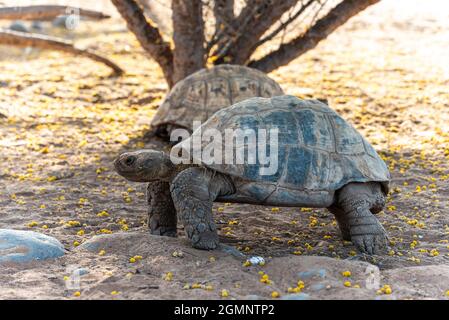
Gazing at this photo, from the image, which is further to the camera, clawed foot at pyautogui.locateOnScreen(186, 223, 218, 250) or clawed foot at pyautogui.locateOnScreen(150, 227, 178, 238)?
clawed foot at pyautogui.locateOnScreen(150, 227, 178, 238)

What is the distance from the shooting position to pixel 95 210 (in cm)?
636

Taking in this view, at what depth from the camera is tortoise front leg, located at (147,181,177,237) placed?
553 cm

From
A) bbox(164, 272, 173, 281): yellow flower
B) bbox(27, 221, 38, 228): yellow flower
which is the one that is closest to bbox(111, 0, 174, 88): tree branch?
bbox(27, 221, 38, 228): yellow flower

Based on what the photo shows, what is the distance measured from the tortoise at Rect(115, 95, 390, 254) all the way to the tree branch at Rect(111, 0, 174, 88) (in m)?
4.57

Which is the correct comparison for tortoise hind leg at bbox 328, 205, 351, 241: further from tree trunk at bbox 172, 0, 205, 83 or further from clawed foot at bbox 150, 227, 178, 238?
tree trunk at bbox 172, 0, 205, 83

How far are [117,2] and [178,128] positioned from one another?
2.11 m

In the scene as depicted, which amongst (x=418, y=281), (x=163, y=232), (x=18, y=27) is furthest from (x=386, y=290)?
(x=18, y=27)

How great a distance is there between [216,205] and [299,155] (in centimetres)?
175

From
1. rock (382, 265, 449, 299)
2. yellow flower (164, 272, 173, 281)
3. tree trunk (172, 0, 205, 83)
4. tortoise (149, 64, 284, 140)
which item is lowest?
rock (382, 265, 449, 299)

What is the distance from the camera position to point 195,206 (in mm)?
4938

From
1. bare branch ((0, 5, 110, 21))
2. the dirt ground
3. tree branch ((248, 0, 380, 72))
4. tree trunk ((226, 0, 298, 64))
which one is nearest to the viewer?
the dirt ground

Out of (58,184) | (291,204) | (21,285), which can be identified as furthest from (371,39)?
(21,285)

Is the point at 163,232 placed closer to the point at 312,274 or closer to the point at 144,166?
the point at 144,166

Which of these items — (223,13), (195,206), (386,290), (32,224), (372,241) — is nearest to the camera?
(386,290)
